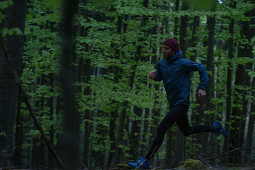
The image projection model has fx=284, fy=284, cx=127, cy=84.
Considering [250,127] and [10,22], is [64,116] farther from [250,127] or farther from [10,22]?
[250,127]

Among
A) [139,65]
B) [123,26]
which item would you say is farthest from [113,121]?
[123,26]

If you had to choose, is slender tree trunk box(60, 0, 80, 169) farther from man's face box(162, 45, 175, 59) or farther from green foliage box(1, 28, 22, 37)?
man's face box(162, 45, 175, 59)

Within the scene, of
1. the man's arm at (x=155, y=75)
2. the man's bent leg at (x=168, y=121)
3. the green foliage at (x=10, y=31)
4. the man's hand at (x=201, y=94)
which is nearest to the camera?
the green foliage at (x=10, y=31)

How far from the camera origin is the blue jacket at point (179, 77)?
4738mm

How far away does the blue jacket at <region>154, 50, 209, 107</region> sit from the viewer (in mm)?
4738

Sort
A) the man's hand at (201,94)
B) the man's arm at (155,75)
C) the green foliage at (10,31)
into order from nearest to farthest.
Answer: the green foliage at (10,31)
the man's hand at (201,94)
the man's arm at (155,75)

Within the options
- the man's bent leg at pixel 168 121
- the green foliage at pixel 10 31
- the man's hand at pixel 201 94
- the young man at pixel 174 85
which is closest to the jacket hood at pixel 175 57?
the young man at pixel 174 85

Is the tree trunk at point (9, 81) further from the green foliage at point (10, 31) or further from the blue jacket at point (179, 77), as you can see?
the blue jacket at point (179, 77)

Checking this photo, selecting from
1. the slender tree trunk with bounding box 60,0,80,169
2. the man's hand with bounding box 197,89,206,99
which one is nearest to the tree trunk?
the man's hand with bounding box 197,89,206,99

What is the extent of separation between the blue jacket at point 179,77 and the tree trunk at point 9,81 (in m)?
2.55

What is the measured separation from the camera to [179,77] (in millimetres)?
4773

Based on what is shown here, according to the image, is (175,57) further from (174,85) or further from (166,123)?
(166,123)

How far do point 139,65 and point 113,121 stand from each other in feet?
9.34

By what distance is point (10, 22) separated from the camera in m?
4.65
